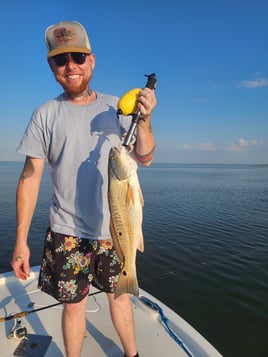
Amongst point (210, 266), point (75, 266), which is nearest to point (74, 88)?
point (75, 266)

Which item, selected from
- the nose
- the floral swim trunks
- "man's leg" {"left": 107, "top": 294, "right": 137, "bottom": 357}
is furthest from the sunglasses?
"man's leg" {"left": 107, "top": 294, "right": 137, "bottom": 357}

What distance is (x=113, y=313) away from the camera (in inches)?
123

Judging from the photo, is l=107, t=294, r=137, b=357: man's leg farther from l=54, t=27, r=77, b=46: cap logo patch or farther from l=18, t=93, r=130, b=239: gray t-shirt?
l=54, t=27, r=77, b=46: cap logo patch

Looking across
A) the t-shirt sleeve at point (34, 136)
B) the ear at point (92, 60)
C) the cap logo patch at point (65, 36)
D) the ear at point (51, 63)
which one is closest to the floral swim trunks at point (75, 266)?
the t-shirt sleeve at point (34, 136)

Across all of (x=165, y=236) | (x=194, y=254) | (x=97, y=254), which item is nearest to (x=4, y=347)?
(x=97, y=254)

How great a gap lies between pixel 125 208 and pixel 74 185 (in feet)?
2.49

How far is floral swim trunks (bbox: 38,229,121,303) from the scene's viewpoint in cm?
291

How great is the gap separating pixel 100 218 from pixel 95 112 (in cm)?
113

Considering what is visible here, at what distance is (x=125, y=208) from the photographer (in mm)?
2436

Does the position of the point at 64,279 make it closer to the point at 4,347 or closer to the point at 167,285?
the point at 4,347

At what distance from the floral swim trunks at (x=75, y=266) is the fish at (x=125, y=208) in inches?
15.7

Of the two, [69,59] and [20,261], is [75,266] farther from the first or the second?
[69,59]

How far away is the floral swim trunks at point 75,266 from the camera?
291 centimetres

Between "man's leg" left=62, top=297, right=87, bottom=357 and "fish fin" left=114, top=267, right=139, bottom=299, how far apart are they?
2.27ft
